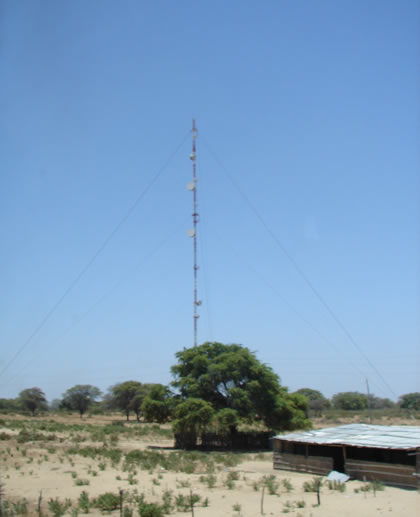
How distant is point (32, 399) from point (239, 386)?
6148 centimetres

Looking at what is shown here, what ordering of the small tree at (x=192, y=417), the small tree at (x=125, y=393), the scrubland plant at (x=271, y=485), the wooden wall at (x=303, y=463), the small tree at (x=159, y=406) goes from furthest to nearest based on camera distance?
the small tree at (x=125, y=393), the small tree at (x=159, y=406), the small tree at (x=192, y=417), the wooden wall at (x=303, y=463), the scrubland plant at (x=271, y=485)

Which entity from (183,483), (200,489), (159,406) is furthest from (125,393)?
(200,489)

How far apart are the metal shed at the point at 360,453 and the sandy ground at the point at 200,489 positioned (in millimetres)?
703

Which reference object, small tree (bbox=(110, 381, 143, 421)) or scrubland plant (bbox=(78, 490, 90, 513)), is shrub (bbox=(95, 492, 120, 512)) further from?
small tree (bbox=(110, 381, 143, 421))

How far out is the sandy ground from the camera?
1653cm

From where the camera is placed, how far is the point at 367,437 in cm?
2384

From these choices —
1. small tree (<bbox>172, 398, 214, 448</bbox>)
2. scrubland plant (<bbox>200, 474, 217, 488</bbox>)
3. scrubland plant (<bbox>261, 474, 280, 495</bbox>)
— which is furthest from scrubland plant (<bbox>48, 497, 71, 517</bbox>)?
small tree (<bbox>172, 398, 214, 448</bbox>)

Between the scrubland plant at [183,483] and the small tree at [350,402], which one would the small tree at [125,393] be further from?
the scrubland plant at [183,483]

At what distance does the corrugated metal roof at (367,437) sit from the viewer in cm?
2161

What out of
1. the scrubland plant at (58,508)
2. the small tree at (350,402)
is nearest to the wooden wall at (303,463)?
the scrubland plant at (58,508)

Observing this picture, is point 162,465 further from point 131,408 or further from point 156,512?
point 131,408

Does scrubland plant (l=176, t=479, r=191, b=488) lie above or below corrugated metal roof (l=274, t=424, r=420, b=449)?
below

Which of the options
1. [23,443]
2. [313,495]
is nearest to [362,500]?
[313,495]

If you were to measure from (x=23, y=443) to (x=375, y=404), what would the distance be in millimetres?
109373
